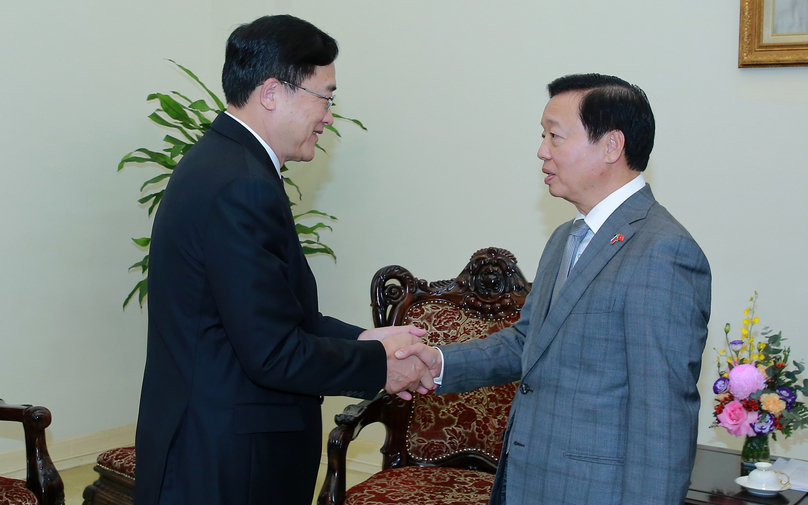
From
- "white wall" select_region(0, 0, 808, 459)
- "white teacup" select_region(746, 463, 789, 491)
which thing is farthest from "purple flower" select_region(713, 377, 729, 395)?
"white wall" select_region(0, 0, 808, 459)

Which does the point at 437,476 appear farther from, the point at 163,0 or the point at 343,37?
the point at 163,0

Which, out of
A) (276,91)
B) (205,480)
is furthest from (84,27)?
(205,480)

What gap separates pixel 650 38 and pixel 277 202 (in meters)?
2.14

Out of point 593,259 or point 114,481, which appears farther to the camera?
point 114,481

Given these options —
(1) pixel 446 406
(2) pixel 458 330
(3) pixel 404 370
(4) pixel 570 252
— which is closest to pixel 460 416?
(1) pixel 446 406

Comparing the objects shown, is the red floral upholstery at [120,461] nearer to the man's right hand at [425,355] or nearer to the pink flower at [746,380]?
the man's right hand at [425,355]

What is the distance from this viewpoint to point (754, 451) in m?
2.28

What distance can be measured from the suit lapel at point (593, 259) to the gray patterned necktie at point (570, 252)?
115 millimetres

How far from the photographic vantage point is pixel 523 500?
1635mm

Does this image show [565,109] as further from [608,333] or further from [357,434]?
[357,434]

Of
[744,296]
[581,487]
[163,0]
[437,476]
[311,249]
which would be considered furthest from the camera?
[163,0]

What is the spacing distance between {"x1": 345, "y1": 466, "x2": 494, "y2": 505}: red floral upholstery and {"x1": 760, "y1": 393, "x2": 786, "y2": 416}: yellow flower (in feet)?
2.89

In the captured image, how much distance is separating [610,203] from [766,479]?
1.02 m

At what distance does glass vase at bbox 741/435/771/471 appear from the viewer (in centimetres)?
226
